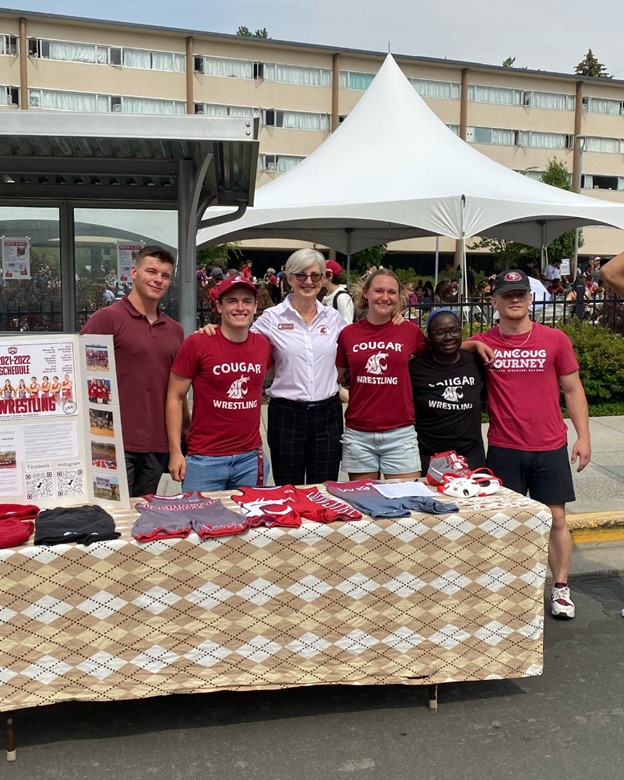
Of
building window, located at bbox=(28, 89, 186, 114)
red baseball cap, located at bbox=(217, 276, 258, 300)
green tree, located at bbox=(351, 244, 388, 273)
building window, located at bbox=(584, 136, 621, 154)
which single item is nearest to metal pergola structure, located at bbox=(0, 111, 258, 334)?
red baseball cap, located at bbox=(217, 276, 258, 300)

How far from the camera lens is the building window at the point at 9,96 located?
38375 millimetres

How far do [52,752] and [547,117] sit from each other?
5167 centimetres

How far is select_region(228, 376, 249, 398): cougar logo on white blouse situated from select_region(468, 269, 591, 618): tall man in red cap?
1.31 metres

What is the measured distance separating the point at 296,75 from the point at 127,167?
4018 cm

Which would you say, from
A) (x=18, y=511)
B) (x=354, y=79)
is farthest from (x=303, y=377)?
(x=354, y=79)

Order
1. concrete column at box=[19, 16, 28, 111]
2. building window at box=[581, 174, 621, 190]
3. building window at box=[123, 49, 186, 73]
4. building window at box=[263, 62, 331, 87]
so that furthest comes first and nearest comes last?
building window at box=[581, 174, 621, 190] → building window at box=[263, 62, 331, 87] → building window at box=[123, 49, 186, 73] → concrete column at box=[19, 16, 28, 111]

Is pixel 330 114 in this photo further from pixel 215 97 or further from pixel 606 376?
pixel 606 376

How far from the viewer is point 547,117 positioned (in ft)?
161

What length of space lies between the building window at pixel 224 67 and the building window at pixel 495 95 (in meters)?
13.3

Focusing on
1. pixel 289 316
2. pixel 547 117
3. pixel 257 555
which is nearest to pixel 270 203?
pixel 289 316

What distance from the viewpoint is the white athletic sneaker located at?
4.33 m

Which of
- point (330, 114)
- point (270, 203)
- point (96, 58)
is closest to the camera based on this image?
point (270, 203)

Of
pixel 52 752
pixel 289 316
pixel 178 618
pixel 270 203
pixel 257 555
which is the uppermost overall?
pixel 270 203

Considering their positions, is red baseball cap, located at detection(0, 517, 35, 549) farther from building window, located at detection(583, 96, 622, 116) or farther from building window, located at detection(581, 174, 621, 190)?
building window, located at detection(583, 96, 622, 116)
